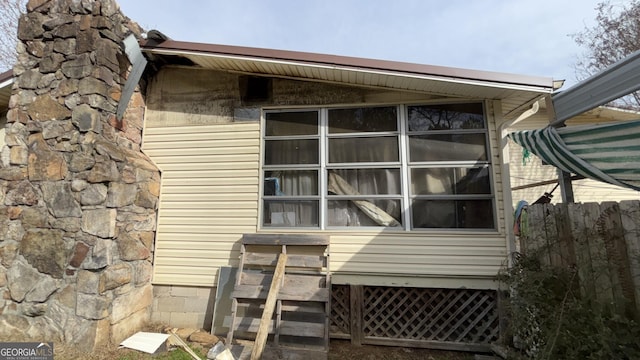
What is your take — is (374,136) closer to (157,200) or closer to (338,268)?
(338,268)

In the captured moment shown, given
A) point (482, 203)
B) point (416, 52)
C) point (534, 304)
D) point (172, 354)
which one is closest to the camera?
point (534, 304)

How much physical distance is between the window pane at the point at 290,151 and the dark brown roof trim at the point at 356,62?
1.11m

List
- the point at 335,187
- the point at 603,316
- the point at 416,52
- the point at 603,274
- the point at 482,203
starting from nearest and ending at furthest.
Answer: the point at 603,316
the point at 603,274
the point at 482,203
the point at 335,187
the point at 416,52

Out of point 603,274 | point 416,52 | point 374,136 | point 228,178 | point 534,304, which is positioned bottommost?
point 534,304

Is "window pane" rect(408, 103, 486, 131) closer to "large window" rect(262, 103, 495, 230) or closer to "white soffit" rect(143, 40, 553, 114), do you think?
"large window" rect(262, 103, 495, 230)

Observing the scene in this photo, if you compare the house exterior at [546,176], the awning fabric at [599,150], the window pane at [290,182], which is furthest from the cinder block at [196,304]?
the house exterior at [546,176]

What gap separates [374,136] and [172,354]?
3.58 m

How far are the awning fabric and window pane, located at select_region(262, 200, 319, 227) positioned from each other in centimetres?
263

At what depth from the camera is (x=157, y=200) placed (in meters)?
4.21

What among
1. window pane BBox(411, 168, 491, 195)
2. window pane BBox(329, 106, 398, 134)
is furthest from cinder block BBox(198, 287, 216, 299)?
window pane BBox(411, 168, 491, 195)

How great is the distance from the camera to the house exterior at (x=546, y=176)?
544cm

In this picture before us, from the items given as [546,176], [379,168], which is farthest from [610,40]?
[379,168]

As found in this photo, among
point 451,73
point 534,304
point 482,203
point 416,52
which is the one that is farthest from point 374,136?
point 416,52

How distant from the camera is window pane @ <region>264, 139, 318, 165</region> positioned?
4.16 meters
